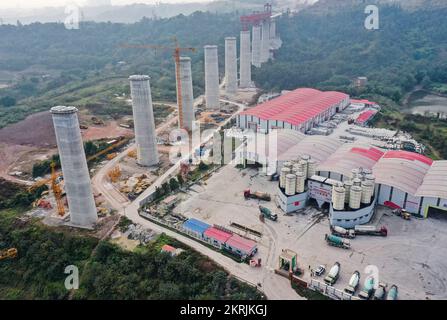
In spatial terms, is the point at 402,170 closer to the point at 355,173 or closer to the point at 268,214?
the point at 355,173

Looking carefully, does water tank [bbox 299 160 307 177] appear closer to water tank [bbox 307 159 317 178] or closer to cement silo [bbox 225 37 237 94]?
water tank [bbox 307 159 317 178]

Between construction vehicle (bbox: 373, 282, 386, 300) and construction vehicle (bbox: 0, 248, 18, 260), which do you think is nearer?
construction vehicle (bbox: 373, 282, 386, 300)

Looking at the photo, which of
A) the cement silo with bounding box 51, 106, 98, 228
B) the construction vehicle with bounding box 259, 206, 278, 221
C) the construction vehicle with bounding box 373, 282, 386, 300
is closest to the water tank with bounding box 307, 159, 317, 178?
the construction vehicle with bounding box 259, 206, 278, 221

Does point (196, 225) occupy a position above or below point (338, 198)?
below

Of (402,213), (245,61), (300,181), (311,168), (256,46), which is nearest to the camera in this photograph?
(402,213)

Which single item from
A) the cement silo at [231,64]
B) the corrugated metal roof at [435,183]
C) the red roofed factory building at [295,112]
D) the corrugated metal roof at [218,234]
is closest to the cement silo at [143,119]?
the red roofed factory building at [295,112]

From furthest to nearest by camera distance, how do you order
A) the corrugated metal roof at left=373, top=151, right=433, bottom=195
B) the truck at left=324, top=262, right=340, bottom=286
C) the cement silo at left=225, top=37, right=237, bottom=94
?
the cement silo at left=225, top=37, right=237, bottom=94, the corrugated metal roof at left=373, top=151, right=433, bottom=195, the truck at left=324, top=262, right=340, bottom=286

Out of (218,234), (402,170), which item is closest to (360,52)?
(402,170)
